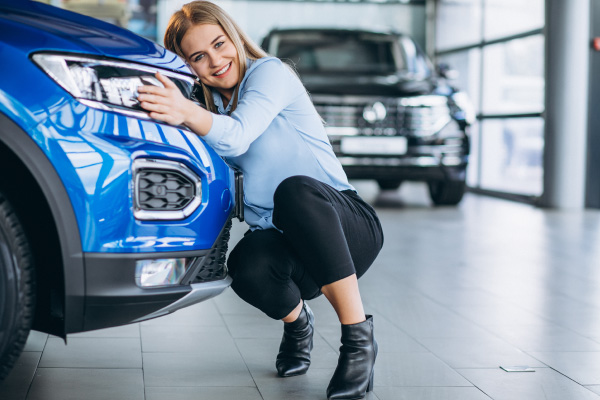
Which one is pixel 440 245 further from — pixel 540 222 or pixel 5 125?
pixel 5 125

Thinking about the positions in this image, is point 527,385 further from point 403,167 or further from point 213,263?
point 403,167

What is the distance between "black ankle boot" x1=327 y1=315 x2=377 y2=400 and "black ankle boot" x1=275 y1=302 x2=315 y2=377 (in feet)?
0.72

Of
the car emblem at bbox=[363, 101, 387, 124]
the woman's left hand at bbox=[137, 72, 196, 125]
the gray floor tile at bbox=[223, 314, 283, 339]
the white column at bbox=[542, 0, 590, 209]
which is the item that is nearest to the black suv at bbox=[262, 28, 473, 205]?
the car emblem at bbox=[363, 101, 387, 124]

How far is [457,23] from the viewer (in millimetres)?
11820

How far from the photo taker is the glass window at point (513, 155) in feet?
29.6

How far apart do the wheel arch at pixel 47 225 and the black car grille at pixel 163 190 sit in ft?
0.54

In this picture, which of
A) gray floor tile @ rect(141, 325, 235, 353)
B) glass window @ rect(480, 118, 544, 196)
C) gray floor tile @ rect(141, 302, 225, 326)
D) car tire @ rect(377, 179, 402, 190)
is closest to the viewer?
gray floor tile @ rect(141, 325, 235, 353)

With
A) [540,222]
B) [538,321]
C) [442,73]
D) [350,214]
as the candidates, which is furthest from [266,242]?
[442,73]

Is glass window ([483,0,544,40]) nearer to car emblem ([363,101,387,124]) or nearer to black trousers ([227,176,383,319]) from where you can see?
car emblem ([363,101,387,124])

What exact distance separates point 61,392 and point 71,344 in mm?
547

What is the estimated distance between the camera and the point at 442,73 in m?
7.69

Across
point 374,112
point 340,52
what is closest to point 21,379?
point 374,112

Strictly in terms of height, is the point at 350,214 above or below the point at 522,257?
above

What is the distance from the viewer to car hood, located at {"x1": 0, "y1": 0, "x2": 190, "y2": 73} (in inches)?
71.0
